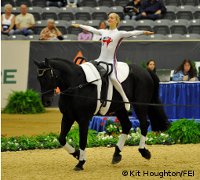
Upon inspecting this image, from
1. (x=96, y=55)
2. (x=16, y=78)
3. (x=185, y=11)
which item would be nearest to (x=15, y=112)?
(x=16, y=78)

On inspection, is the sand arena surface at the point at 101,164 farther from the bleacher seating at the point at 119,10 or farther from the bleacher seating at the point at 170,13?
the bleacher seating at the point at 119,10

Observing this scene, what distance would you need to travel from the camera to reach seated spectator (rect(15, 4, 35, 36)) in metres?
20.7

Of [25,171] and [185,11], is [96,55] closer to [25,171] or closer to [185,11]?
[185,11]

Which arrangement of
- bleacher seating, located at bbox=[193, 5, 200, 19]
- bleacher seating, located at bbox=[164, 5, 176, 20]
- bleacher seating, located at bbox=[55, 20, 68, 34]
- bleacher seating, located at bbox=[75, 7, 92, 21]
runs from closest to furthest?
bleacher seating, located at bbox=[55, 20, 68, 34], bleacher seating, located at bbox=[193, 5, 200, 19], bleacher seating, located at bbox=[164, 5, 176, 20], bleacher seating, located at bbox=[75, 7, 92, 21]

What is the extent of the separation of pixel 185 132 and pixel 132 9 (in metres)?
8.12

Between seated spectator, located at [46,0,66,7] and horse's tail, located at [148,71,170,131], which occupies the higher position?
seated spectator, located at [46,0,66,7]

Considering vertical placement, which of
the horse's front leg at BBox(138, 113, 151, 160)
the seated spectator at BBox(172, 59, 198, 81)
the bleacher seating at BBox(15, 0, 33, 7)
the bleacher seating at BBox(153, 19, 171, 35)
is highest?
the bleacher seating at BBox(15, 0, 33, 7)

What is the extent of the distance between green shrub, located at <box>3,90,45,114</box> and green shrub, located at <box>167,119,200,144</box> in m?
6.02

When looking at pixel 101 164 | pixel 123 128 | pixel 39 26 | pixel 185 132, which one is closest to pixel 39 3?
pixel 39 26

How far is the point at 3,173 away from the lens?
10.4 m

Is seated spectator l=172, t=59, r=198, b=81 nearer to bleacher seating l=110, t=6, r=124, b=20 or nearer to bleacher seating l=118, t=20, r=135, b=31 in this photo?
bleacher seating l=118, t=20, r=135, b=31

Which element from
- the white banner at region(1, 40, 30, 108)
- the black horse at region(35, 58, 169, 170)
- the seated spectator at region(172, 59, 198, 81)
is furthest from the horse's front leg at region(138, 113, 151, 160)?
the white banner at region(1, 40, 30, 108)

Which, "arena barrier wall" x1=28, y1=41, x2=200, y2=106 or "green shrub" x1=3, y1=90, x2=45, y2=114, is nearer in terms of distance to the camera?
"arena barrier wall" x1=28, y1=41, x2=200, y2=106

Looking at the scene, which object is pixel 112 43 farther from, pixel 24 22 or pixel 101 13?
pixel 101 13
